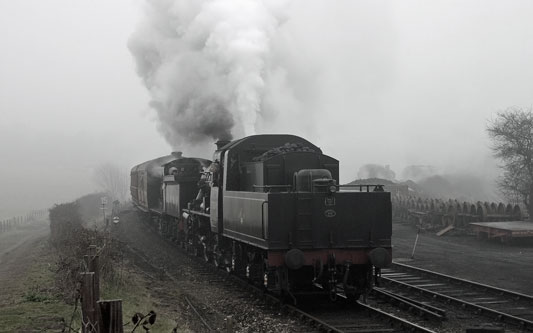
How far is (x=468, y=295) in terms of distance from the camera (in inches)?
449

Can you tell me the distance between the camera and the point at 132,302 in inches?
419

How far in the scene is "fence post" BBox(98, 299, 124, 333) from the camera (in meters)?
3.43

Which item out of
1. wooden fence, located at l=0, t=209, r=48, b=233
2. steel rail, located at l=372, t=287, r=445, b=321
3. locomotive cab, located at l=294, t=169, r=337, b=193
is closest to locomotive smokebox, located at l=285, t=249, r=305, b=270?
locomotive cab, located at l=294, t=169, r=337, b=193

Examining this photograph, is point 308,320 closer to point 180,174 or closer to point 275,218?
point 275,218

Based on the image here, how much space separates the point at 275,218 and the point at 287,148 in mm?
2145

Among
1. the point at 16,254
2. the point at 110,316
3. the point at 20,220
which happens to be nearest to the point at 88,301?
Answer: the point at 110,316

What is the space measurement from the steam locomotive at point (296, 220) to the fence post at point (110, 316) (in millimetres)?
6075

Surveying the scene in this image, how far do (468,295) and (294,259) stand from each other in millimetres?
4269

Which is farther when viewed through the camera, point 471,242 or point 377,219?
point 471,242

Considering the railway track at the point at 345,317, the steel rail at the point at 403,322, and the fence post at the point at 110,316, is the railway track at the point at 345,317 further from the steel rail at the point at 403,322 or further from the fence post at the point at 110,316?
the fence post at the point at 110,316

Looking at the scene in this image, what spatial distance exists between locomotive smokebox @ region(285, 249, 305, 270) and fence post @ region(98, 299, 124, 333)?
6.05m

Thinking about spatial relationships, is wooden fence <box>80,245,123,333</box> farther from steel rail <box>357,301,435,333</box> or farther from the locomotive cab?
the locomotive cab

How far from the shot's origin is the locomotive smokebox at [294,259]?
9.36 metres

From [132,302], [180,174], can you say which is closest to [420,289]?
[132,302]
